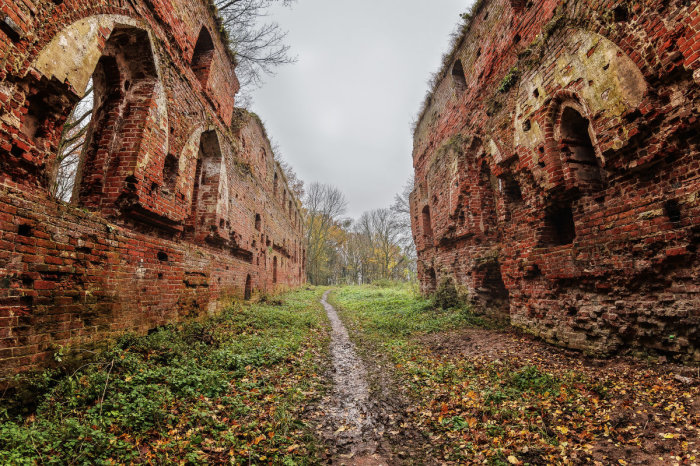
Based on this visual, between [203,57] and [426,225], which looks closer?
[203,57]

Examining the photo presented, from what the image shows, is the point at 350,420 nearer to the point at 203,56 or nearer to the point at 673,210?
the point at 673,210

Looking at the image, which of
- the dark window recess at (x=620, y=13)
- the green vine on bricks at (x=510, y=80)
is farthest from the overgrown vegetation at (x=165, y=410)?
the green vine on bricks at (x=510, y=80)

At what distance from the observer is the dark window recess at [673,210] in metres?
4.02

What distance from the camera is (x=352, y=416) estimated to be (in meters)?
3.75

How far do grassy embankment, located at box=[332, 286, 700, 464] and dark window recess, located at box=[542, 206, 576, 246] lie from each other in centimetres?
211

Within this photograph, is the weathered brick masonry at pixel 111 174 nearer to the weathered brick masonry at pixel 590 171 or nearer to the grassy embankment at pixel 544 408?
the grassy embankment at pixel 544 408

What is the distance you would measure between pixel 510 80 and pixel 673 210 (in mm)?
4619

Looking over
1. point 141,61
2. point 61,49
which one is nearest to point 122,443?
point 61,49

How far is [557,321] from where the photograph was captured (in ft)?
18.6

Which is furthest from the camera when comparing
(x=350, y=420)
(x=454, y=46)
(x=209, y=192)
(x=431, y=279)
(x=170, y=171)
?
(x=431, y=279)

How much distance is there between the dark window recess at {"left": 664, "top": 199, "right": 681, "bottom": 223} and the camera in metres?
4.02

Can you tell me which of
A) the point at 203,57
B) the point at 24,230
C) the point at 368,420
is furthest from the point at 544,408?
the point at 203,57

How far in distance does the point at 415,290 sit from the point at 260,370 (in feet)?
39.7

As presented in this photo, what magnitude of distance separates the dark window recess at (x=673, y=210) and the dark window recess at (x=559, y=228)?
6.70 feet
